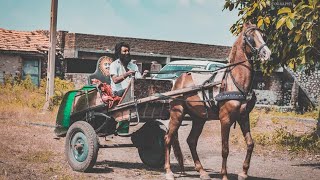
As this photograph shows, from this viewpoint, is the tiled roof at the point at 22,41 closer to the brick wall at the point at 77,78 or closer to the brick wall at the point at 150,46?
the brick wall at the point at 150,46

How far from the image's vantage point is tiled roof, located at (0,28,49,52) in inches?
1084

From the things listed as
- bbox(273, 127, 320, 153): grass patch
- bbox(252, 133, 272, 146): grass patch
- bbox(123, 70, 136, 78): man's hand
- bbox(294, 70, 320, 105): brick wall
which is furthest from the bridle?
bbox(294, 70, 320, 105): brick wall

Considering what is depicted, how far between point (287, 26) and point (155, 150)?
348cm

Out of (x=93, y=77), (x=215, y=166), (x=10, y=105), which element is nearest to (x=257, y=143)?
(x=215, y=166)

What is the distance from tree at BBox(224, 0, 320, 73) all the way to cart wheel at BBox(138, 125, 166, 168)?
9.08ft

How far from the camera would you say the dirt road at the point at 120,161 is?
817 centimetres

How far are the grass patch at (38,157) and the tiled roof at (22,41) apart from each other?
60.8 ft

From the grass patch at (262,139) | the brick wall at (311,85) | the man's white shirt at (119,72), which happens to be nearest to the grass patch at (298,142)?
the grass patch at (262,139)

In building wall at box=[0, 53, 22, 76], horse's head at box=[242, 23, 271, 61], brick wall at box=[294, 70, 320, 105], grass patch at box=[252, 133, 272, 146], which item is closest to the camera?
horse's head at box=[242, 23, 271, 61]

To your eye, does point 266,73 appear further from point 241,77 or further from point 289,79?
point 289,79

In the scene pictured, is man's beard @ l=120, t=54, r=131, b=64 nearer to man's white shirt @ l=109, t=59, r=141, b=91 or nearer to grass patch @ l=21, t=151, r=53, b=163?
man's white shirt @ l=109, t=59, r=141, b=91

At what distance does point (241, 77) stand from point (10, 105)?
45.2 ft

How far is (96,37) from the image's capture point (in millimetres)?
29094

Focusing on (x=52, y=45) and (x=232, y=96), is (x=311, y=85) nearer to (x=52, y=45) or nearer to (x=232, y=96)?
(x=52, y=45)
